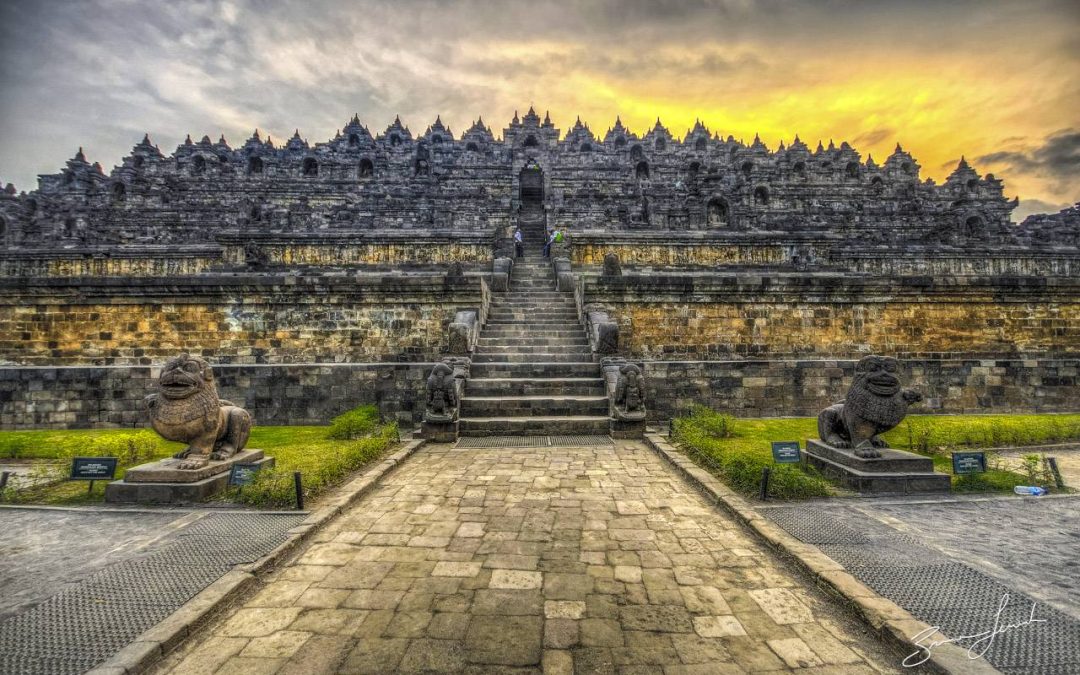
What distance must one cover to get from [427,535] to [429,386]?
402 cm

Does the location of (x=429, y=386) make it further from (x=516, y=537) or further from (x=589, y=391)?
(x=516, y=537)

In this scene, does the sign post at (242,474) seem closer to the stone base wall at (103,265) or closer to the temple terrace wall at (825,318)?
the temple terrace wall at (825,318)

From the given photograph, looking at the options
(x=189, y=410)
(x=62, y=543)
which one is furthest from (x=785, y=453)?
(x=62, y=543)

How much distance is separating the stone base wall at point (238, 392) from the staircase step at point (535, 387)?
1213 mm

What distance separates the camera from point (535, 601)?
3.25 metres

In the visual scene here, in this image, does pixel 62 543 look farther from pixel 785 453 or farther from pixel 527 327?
pixel 527 327

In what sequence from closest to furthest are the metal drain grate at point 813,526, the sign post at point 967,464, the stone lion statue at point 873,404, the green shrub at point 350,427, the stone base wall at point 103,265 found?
the metal drain grate at point 813,526 → the sign post at point 967,464 → the stone lion statue at point 873,404 → the green shrub at point 350,427 → the stone base wall at point 103,265

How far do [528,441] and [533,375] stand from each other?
206cm

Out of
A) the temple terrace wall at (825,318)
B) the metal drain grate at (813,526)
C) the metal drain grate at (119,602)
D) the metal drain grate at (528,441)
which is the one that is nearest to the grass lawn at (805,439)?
the metal drain grate at (813,526)

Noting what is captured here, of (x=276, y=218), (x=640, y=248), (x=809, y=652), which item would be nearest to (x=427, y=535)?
(x=809, y=652)

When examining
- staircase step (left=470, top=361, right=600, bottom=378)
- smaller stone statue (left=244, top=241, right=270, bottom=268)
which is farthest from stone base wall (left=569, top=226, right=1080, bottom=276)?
smaller stone statue (left=244, top=241, right=270, bottom=268)

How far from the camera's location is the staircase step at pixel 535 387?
30.6 feet

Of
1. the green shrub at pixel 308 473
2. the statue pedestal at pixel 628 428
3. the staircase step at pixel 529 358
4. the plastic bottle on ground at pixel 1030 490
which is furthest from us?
the staircase step at pixel 529 358

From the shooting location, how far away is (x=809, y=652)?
9.11 feet
